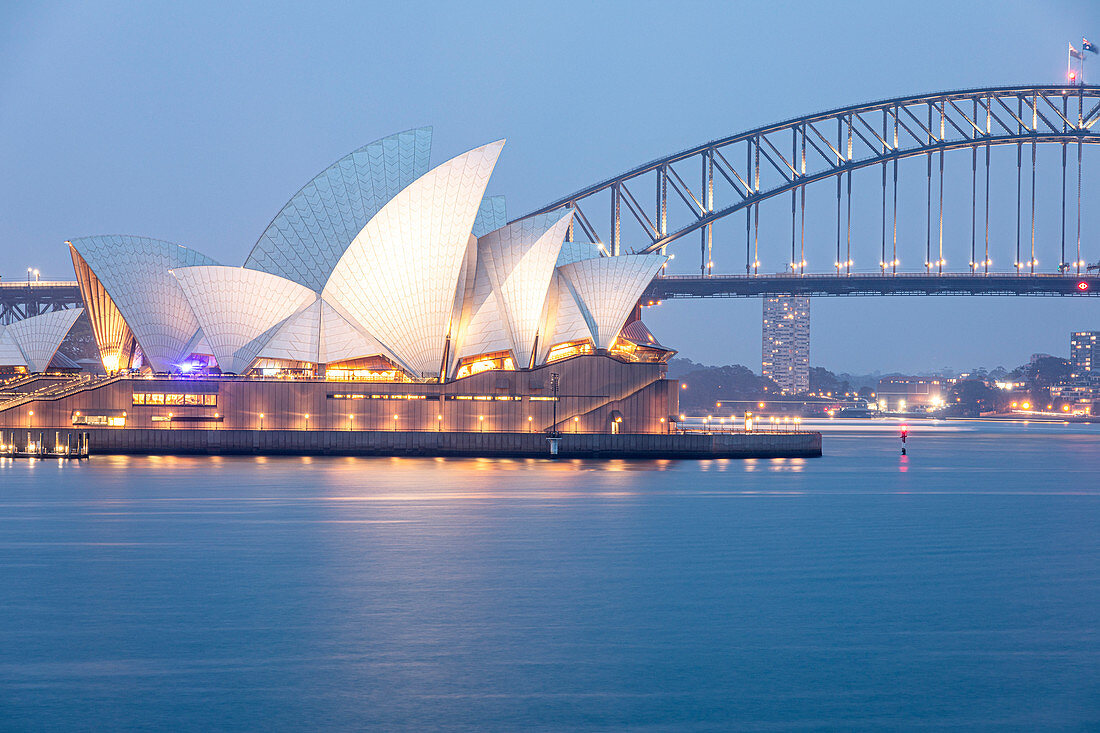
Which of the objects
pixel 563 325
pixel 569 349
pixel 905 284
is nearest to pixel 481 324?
pixel 563 325

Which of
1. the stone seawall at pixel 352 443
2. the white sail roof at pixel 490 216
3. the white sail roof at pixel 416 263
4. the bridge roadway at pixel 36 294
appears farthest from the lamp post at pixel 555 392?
the bridge roadway at pixel 36 294

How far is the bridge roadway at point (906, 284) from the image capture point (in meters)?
80.4

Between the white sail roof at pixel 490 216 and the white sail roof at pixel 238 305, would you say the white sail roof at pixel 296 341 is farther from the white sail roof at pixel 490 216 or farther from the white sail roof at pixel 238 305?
the white sail roof at pixel 490 216

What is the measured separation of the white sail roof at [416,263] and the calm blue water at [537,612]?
2044 cm

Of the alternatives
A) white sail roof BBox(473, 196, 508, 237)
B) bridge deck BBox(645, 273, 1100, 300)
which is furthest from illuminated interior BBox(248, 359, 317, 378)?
bridge deck BBox(645, 273, 1100, 300)

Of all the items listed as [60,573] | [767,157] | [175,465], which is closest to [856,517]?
[60,573]

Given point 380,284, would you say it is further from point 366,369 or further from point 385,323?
point 366,369

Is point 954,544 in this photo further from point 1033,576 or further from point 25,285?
point 25,285

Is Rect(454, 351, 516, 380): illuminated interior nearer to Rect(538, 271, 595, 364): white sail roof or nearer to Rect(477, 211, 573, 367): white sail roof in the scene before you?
Rect(477, 211, 573, 367): white sail roof

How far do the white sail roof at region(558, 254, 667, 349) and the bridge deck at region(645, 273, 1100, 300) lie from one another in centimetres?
2163

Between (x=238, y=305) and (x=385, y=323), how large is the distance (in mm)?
7574

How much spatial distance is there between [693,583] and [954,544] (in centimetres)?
868

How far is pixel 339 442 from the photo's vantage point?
54125mm

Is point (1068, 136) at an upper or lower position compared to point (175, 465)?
upper
